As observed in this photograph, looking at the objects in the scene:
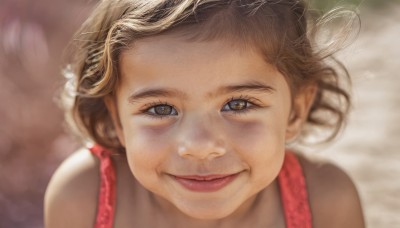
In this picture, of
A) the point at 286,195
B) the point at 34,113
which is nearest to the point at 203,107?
the point at 286,195

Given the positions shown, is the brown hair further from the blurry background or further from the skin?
the blurry background

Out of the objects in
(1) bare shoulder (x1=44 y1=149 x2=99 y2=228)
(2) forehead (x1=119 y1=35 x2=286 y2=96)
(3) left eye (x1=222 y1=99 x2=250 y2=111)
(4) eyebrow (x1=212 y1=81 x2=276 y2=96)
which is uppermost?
(2) forehead (x1=119 y1=35 x2=286 y2=96)

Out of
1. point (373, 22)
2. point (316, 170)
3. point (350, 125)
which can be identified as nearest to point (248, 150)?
point (316, 170)

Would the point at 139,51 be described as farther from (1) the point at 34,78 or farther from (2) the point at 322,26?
(1) the point at 34,78

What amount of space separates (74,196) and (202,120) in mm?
605

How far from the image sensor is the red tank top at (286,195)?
94.9 inches

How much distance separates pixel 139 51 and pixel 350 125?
5.72 feet

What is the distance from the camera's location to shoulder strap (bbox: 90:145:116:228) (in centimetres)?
242

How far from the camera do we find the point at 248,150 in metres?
2.04

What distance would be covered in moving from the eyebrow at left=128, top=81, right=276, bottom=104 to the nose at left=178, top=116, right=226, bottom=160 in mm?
68

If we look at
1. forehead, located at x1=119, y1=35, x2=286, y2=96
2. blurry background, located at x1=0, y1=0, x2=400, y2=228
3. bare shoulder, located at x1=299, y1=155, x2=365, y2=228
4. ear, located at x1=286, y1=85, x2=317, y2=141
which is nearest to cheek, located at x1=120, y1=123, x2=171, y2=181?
forehead, located at x1=119, y1=35, x2=286, y2=96

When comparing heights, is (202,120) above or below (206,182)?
above

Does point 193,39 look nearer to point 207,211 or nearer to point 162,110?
point 162,110

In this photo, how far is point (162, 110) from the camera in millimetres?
2094
